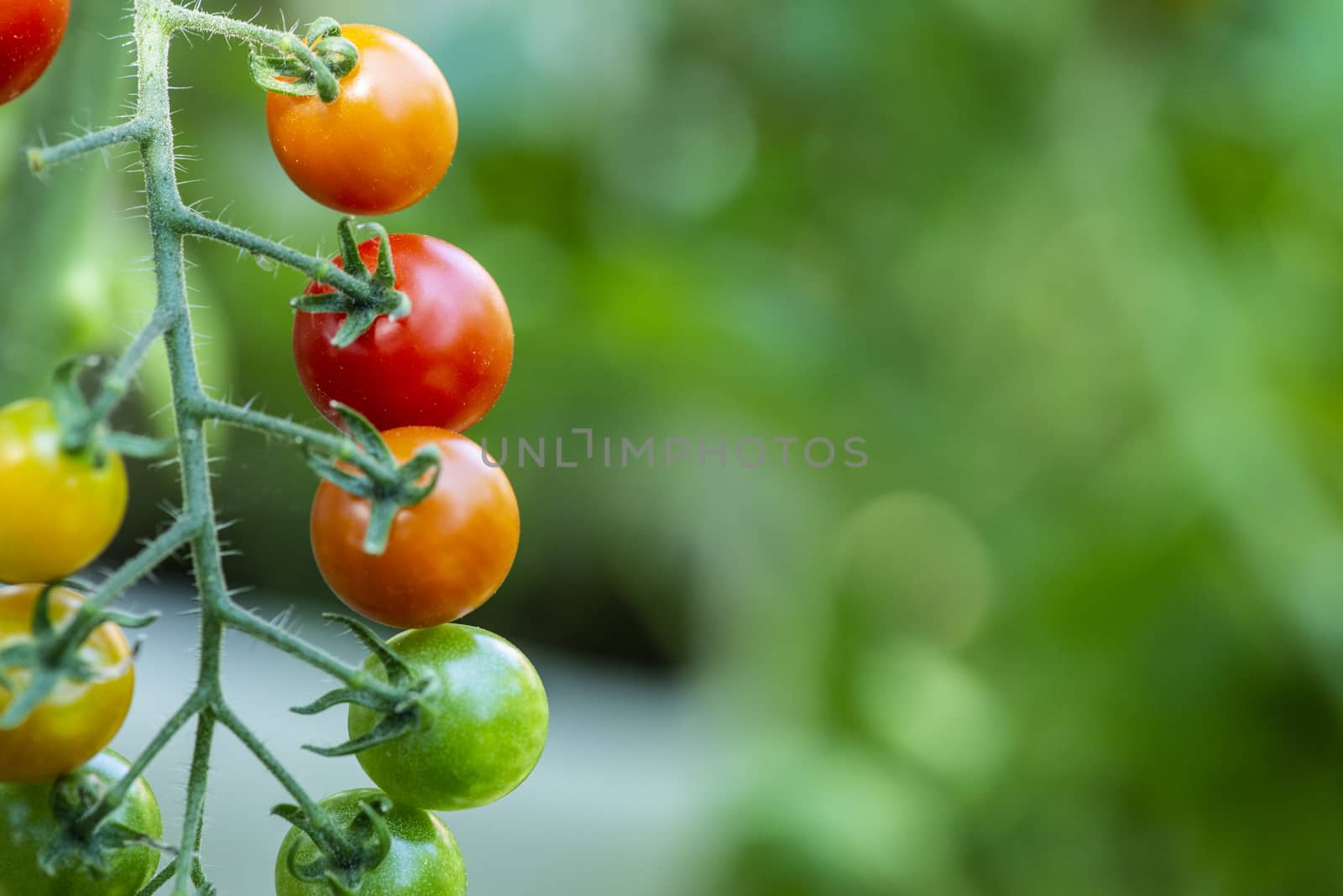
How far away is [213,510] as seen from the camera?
23 centimetres

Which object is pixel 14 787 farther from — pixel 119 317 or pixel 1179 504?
pixel 1179 504

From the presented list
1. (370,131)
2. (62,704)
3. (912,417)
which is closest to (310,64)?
(370,131)

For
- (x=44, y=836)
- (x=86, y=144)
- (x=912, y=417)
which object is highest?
(x=912, y=417)

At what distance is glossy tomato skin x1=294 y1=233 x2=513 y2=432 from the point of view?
26 centimetres

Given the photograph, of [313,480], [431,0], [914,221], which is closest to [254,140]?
[431,0]

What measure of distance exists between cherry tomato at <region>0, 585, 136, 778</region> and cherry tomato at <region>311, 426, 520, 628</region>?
0.13ft

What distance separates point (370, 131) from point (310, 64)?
2cm

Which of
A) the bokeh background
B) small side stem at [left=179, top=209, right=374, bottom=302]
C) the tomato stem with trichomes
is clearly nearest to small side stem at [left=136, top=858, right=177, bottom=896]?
the tomato stem with trichomes

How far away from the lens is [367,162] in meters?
0.25

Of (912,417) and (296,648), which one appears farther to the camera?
(912,417)

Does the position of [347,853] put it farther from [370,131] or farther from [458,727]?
[370,131]

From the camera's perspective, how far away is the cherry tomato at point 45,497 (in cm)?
19

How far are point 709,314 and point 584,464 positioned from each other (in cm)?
34

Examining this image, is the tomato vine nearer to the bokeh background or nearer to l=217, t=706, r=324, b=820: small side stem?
l=217, t=706, r=324, b=820: small side stem
